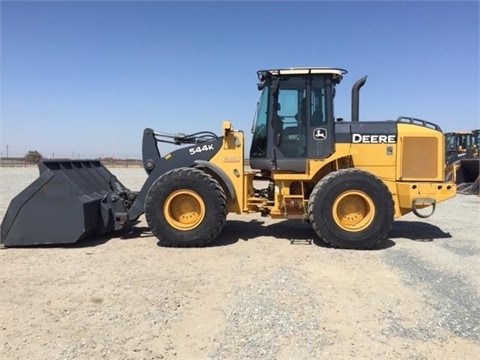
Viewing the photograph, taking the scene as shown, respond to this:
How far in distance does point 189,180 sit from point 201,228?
800 millimetres

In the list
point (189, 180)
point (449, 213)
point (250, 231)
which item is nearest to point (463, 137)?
point (449, 213)

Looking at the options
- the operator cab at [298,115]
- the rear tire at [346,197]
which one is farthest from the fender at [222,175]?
the rear tire at [346,197]

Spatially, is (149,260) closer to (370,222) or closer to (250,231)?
(250,231)

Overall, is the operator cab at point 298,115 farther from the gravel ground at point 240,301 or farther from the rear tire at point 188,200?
the gravel ground at point 240,301

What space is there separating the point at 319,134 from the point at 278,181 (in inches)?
41.8

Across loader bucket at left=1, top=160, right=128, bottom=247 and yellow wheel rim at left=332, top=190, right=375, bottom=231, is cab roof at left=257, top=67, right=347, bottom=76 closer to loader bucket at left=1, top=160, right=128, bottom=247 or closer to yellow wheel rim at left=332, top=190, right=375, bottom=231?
yellow wheel rim at left=332, top=190, right=375, bottom=231

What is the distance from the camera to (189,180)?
7.48 metres

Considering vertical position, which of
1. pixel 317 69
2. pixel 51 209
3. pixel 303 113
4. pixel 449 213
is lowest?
pixel 449 213

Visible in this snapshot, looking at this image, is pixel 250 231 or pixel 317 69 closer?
pixel 317 69

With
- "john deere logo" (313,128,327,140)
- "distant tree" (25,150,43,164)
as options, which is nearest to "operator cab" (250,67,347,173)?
"john deere logo" (313,128,327,140)

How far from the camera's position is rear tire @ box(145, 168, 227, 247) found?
7.41m

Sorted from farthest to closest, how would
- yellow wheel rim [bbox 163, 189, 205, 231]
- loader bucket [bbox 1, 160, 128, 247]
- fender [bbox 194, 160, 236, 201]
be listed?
fender [bbox 194, 160, 236, 201] < yellow wheel rim [bbox 163, 189, 205, 231] < loader bucket [bbox 1, 160, 128, 247]

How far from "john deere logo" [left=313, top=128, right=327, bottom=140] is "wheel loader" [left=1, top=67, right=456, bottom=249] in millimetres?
17

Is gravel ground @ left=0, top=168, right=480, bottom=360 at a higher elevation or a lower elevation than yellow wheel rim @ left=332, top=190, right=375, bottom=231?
lower
